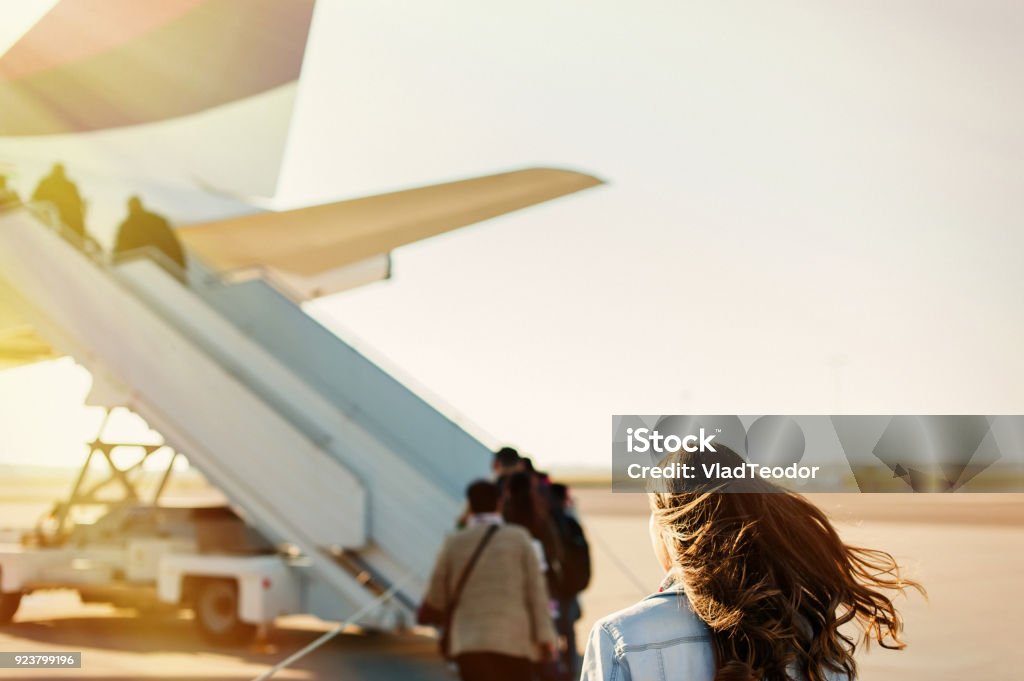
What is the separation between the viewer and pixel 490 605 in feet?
13.5

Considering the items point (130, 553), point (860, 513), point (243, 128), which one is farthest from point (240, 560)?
point (243, 128)

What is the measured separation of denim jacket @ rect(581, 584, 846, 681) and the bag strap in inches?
Result: 103

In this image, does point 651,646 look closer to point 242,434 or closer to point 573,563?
point 573,563

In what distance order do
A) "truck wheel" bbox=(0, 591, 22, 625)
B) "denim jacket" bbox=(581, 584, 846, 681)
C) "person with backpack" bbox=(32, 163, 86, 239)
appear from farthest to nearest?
"person with backpack" bbox=(32, 163, 86, 239), "truck wheel" bbox=(0, 591, 22, 625), "denim jacket" bbox=(581, 584, 846, 681)

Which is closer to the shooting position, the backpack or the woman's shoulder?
the woman's shoulder

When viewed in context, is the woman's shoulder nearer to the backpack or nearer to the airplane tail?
the backpack

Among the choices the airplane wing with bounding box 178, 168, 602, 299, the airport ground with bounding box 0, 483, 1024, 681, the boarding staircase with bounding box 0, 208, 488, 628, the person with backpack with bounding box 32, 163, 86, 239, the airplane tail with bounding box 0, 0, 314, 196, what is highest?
the airplane tail with bounding box 0, 0, 314, 196

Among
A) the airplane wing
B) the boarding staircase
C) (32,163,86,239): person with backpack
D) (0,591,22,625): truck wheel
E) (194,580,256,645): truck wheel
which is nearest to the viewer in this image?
the boarding staircase

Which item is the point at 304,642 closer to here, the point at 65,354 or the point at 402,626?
the point at 402,626

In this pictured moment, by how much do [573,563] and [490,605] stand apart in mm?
1915

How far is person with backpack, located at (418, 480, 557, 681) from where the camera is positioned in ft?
13.5

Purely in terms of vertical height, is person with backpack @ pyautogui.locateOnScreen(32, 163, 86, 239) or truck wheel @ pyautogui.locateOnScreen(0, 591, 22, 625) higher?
person with backpack @ pyautogui.locateOnScreen(32, 163, 86, 239)

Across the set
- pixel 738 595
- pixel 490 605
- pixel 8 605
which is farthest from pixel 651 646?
pixel 8 605

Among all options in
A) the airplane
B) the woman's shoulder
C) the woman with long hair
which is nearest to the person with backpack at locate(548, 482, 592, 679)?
the airplane
